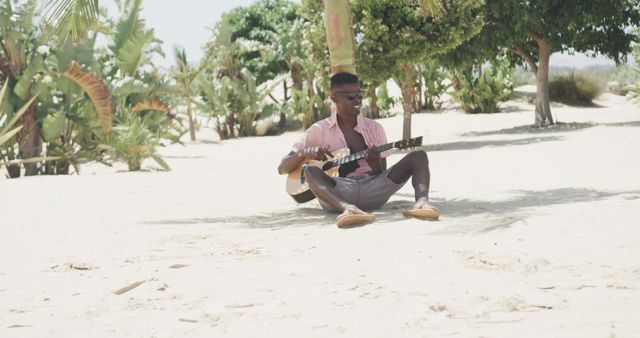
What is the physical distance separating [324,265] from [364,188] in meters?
→ 2.01


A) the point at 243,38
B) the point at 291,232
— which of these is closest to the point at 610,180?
the point at 291,232

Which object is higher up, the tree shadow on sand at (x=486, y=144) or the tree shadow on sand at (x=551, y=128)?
the tree shadow on sand at (x=551, y=128)

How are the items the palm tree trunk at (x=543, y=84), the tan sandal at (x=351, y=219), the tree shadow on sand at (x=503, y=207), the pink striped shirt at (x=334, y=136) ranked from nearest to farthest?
1. the tree shadow on sand at (x=503, y=207)
2. the tan sandal at (x=351, y=219)
3. the pink striped shirt at (x=334, y=136)
4. the palm tree trunk at (x=543, y=84)

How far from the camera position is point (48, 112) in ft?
45.2

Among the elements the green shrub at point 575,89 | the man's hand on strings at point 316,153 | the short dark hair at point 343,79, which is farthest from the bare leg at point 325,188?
the green shrub at point 575,89

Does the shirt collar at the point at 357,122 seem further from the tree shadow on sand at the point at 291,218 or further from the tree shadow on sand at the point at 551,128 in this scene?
the tree shadow on sand at the point at 551,128

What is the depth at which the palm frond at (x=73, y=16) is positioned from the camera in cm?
830

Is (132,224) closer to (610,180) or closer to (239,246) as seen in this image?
(239,246)

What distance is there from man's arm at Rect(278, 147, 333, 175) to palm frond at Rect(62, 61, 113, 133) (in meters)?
7.70

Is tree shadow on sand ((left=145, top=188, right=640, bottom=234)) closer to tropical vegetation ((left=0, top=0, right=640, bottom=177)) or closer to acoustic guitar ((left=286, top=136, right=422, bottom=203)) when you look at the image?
acoustic guitar ((left=286, top=136, right=422, bottom=203))

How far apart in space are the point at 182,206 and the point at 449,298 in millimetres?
5284

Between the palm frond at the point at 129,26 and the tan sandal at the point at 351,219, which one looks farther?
the palm frond at the point at 129,26

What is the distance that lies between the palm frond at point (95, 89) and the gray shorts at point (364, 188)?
318 inches


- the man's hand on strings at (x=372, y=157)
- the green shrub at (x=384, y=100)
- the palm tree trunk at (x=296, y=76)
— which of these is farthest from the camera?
the palm tree trunk at (x=296, y=76)
